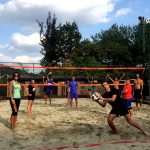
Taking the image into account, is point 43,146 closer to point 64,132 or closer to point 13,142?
point 13,142

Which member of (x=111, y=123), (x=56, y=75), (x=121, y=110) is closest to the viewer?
(x=121, y=110)

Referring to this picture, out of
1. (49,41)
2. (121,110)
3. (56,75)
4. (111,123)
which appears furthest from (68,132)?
(49,41)

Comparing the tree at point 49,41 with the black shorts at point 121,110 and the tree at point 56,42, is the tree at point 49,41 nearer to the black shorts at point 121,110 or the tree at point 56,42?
the tree at point 56,42

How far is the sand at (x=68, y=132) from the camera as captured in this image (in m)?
8.69

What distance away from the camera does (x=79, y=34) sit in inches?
2023

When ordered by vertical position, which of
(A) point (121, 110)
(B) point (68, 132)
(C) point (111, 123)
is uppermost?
(A) point (121, 110)

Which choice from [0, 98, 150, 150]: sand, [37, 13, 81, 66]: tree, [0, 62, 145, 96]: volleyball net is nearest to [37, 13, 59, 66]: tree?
[37, 13, 81, 66]: tree

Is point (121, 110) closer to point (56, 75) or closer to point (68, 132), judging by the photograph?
point (68, 132)

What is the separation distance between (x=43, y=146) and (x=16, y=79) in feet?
8.46

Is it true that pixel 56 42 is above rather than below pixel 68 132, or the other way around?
above

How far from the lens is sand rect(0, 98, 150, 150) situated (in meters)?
8.69

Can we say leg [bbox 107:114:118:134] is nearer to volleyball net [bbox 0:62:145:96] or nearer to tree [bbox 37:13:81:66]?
volleyball net [bbox 0:62:145:96]

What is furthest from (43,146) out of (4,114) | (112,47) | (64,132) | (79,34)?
(79,34)

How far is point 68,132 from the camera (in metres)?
10.2
